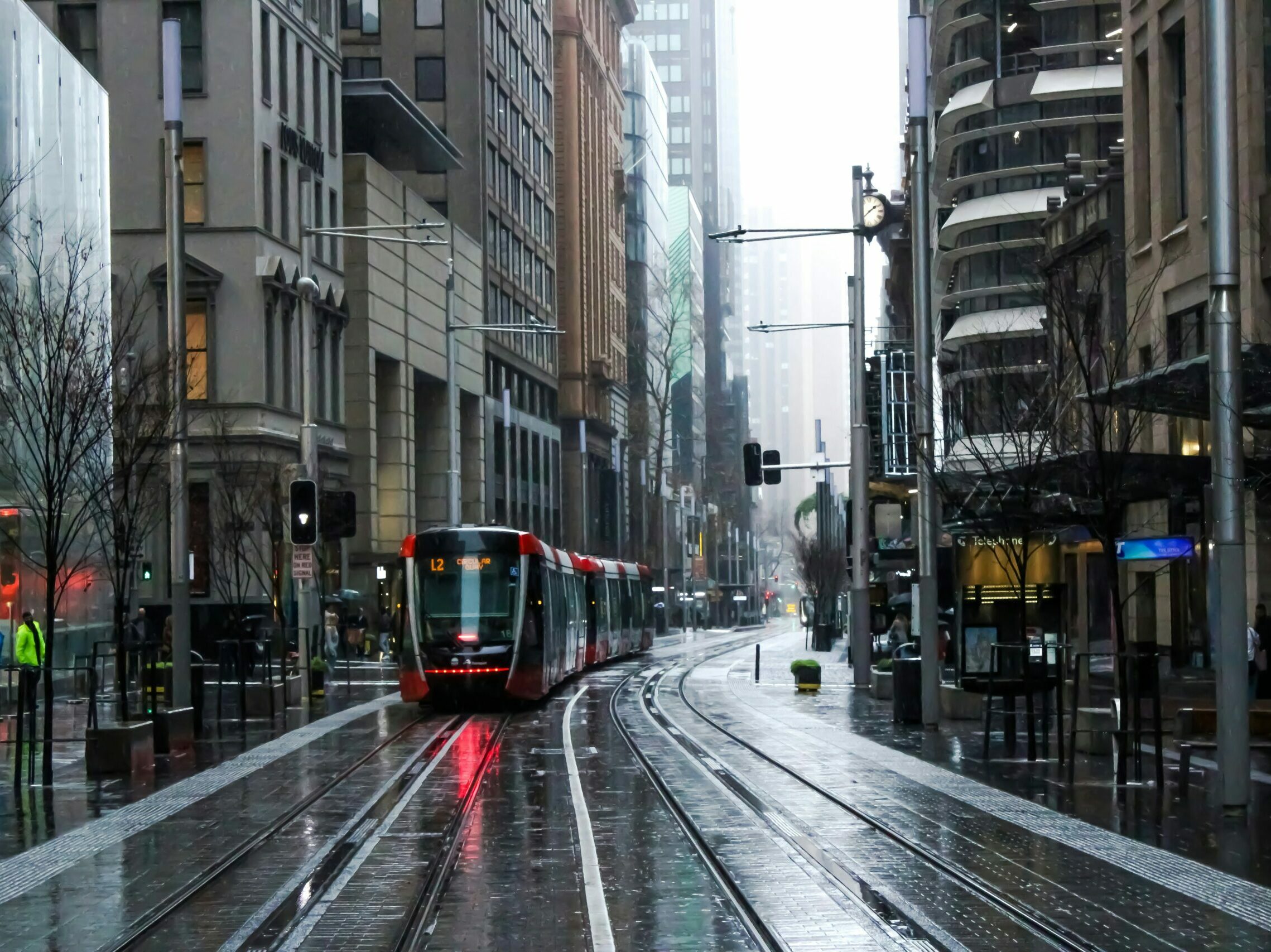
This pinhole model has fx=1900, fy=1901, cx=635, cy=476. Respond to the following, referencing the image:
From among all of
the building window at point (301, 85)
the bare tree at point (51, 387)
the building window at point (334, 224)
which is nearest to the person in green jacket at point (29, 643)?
the bare tree at point (51, 387)

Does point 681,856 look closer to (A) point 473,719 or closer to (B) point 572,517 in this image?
(A) point 473,719

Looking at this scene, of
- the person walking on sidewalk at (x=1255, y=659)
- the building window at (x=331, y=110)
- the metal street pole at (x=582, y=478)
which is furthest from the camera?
the metal street pole at (x=582, y=478)

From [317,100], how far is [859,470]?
29716 mm

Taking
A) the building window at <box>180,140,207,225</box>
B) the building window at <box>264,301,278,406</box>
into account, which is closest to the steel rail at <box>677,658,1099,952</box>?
the building window at <box>264,301,278,406</box>

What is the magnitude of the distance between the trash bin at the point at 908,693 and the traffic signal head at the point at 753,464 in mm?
11770

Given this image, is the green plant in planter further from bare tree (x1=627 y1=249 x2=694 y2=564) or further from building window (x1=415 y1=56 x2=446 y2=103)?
bare tree (x1=627 y1=249 x2=694 y2=564)

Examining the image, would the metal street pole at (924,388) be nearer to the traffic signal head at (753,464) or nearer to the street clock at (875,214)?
the street clock at (875,214)

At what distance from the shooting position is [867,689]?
38.6m

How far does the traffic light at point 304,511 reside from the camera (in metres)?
32.1

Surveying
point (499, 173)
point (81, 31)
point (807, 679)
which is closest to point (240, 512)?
point (81, 31)

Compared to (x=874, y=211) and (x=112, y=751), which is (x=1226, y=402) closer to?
(x=112, y=751)

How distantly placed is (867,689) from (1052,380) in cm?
1046

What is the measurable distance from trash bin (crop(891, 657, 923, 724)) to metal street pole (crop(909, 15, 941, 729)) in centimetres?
35

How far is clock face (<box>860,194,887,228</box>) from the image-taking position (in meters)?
34.9
